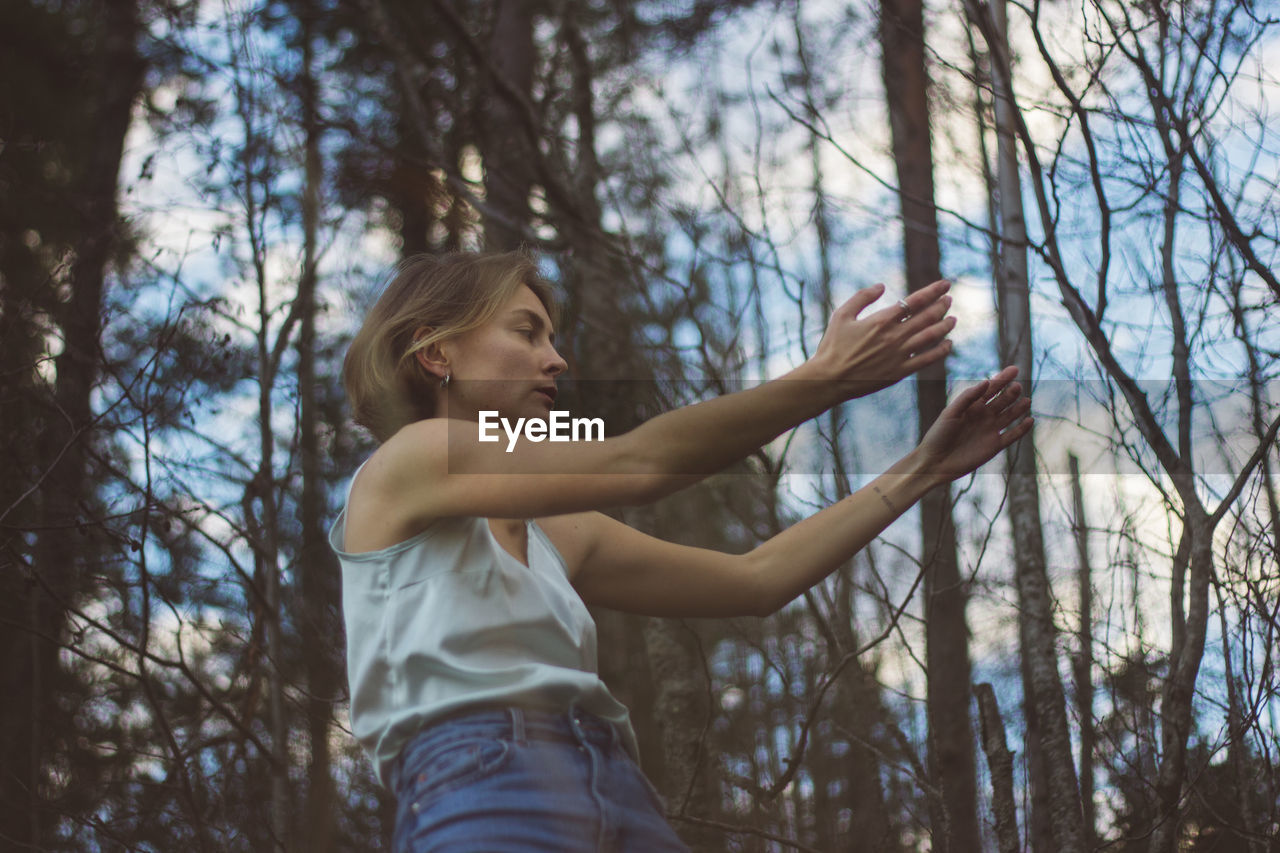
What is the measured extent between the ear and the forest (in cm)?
133

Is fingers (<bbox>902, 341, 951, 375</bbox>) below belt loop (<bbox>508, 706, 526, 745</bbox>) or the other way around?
the other way around

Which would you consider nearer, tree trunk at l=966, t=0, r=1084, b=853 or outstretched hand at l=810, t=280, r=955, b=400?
outstretched hand at l=810, t=280, r=955, b=400

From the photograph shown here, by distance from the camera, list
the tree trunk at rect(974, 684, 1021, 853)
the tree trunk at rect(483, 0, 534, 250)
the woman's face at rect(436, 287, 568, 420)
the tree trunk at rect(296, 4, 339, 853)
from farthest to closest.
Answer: the tree trunk at rect(483, 0, 534, 250)
the tree trunk at rect(296, 4, 339, 853)
the tree trunk at rect(974, 684, 1021, 853)
the woman's face at rect(436, 287, 568, 420)

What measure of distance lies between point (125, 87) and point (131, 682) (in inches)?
105

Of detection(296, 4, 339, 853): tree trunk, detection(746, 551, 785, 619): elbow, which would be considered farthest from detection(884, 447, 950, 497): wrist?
detection(296, 4, 339, 853): tree trunk

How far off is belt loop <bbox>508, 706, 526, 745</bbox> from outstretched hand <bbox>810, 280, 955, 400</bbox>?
503 mm

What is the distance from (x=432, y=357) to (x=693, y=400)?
79.3 inches

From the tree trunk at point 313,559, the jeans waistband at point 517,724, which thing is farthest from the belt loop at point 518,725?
the tree trunk at point 313,559

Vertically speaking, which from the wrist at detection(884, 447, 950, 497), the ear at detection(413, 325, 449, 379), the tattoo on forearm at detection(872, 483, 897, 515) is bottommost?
the tattoo on forearm at detection(872, 483, 897, 515)

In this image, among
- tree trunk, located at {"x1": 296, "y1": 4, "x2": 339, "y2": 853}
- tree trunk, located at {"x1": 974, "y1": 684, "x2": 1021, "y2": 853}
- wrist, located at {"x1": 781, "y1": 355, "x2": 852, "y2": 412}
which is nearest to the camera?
wrist, located at {"x1": 781, "y1": 355, "x2": 852, "y2": 412}

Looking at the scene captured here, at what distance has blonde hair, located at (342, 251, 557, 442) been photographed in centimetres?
147

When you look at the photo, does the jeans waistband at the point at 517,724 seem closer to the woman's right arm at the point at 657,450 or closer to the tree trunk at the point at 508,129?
the woman's right arm at the point at 657,450

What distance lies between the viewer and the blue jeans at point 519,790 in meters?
1.09

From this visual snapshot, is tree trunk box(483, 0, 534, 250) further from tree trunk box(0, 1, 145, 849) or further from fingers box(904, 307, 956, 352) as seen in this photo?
fingers box(904, 307, 956, 352)
